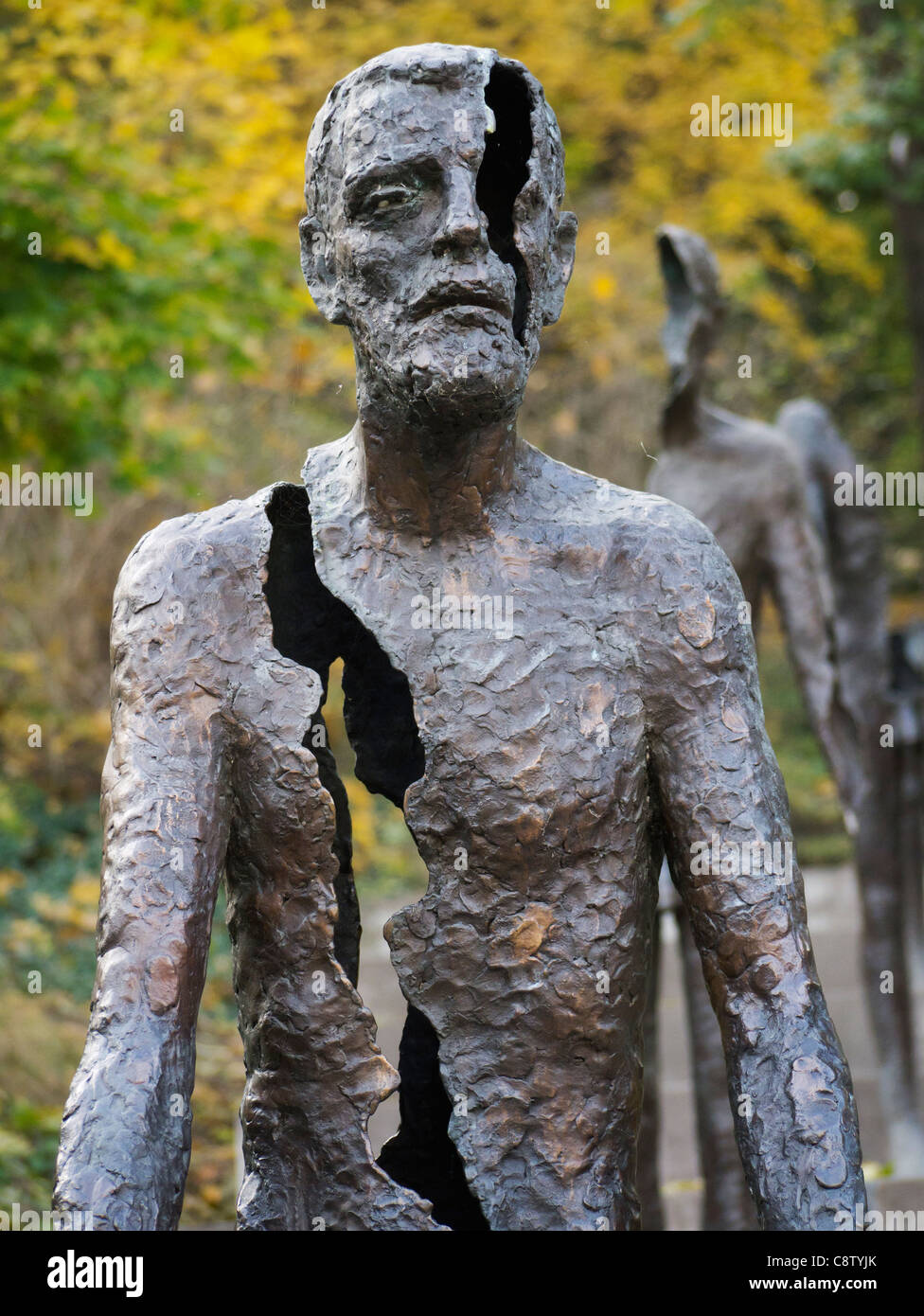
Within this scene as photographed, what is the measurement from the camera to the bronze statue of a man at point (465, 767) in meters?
2.60

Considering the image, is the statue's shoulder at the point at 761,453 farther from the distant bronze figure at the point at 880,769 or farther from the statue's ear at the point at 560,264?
the statue's ear at the point at 560,264

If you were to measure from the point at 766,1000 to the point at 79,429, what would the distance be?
19.9ft

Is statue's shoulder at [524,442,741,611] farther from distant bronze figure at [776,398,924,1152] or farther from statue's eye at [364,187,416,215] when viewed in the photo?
distant bronze figure at [776,398,924,1152]

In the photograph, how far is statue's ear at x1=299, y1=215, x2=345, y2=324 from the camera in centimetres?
280

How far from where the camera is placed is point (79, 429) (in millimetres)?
8078

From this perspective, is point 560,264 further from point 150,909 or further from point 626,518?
point 150,909

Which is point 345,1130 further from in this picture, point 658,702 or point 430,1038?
point 658,702

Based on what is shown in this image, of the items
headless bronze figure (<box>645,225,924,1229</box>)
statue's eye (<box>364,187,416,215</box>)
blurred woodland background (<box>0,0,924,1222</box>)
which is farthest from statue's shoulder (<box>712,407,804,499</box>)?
statue's eye (<box>364,187,416,215</box>)

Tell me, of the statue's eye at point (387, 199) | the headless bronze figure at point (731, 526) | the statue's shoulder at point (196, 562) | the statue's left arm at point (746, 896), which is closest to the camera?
the statue's left arm at point (746, 896)

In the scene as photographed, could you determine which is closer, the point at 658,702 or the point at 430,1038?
the point at 658,702

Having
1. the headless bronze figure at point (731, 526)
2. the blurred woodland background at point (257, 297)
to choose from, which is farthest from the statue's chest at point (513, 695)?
the headless bronze figure at point (731, 526)

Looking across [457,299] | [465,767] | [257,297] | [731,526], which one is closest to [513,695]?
[465,767]

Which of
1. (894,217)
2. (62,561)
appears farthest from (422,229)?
(62,561)

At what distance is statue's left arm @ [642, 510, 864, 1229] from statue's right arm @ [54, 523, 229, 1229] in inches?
27.8
